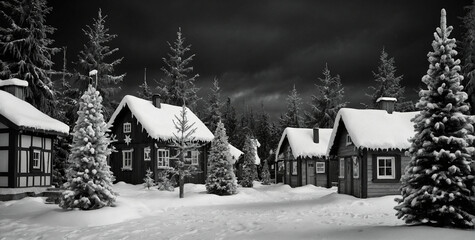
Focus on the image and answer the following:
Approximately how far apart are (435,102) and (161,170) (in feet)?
82.5

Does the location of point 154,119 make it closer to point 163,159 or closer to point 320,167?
point 163,159

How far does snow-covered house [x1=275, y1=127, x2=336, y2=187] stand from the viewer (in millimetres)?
40906

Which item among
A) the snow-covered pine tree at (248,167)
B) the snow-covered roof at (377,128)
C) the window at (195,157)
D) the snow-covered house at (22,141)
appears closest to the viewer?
the snow-covered house at (22,141)

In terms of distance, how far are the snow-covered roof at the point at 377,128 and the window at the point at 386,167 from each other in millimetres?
1066

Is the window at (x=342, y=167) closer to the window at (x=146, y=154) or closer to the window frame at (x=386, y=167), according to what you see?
the window frame at (x=386, y=167)

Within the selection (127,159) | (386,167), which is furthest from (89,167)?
(386,167)

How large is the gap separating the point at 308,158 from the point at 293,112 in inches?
846

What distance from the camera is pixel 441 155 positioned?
11195 mm

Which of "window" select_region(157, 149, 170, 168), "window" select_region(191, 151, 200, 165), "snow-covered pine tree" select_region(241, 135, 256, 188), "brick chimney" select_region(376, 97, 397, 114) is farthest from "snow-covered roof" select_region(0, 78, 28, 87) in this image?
"brick chimney" select_region(376, 97, 397, 114)

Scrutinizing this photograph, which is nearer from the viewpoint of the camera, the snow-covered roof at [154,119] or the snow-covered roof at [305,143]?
the snow-covered roof at [154,119]

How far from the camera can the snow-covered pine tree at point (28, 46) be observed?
30.5 m

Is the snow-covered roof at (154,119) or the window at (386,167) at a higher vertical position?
the snow-covered roof at (154,119)

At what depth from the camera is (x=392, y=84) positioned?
50.0 metres

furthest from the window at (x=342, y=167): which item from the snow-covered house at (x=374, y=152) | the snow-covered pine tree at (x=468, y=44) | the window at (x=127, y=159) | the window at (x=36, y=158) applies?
the window at (x=36, y=158)
